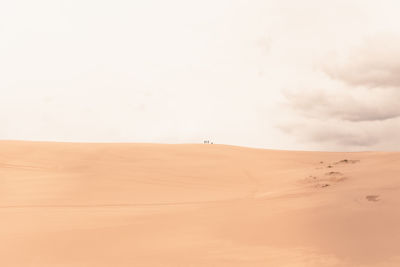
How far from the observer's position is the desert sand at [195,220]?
3.75 m

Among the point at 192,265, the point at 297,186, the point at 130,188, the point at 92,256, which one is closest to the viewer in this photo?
the point at 192,265

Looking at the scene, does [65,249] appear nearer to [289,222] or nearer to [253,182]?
[289,222]

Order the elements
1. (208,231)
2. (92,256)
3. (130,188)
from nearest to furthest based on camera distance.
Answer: (92,256), (208,231), (130,188)

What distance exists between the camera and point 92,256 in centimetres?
390

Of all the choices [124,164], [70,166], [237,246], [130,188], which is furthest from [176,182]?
[237,246]

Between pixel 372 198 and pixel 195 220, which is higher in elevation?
pixel 372 198

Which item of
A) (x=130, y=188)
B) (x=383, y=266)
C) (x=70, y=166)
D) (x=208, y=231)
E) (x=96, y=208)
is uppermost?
(x=70, y=166)

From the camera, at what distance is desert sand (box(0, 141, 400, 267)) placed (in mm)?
3746

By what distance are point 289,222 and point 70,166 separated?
8.36 metres

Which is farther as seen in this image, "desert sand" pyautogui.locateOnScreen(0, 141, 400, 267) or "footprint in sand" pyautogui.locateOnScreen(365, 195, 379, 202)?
"footprint in sand" pyautogui.locateOnScreen(365, 195, 379, 202)

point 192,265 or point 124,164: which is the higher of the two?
point 124,164

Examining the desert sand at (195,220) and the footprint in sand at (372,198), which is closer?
the desert sand at (195,220)

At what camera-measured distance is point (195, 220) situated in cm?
506

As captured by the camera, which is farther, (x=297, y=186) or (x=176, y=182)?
(x=176, y=182)
